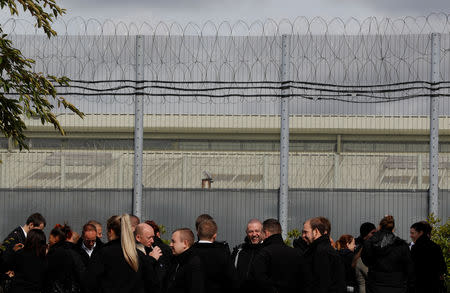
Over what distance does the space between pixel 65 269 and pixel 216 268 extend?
2044mm

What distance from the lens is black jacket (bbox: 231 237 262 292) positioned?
326 inches

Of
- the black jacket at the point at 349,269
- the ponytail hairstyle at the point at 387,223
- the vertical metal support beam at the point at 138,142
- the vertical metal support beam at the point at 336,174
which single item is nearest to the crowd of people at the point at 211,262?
the ponytail hairstyle at the point at 387,223

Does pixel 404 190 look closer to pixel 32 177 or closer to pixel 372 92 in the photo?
pixel 372 92

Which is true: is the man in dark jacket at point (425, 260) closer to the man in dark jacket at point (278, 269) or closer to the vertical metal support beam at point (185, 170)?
the man in dark jacket at point (278, 269)

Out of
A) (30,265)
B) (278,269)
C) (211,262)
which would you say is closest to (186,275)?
(211,262)

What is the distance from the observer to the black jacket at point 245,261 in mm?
8289

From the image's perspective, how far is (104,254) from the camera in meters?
7.15

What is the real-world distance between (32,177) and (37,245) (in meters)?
5.03

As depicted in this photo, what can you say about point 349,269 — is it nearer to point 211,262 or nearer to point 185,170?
point 185,170

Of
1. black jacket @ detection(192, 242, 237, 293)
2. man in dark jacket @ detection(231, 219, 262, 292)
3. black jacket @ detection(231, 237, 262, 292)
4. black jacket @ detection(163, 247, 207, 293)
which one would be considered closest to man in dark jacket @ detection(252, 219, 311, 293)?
black jacket @ detection(231, 237, 262, 292)

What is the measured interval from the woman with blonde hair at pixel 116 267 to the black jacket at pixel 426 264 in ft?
14.8

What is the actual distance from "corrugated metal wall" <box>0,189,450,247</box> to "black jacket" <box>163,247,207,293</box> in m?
6.50

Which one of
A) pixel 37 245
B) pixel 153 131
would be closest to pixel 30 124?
pixel 153 131

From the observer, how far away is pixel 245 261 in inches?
352
